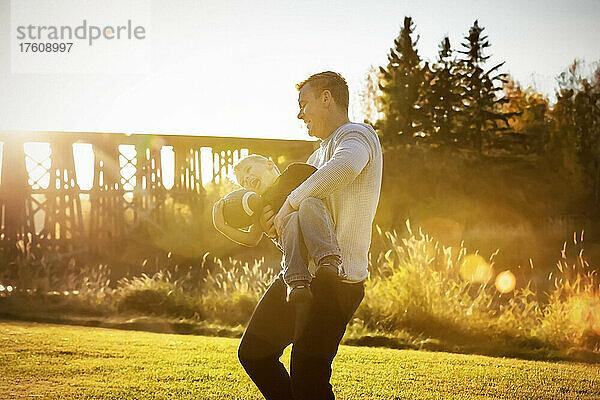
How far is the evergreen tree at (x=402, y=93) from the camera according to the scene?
88.9 ft

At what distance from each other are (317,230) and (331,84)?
0.64 m

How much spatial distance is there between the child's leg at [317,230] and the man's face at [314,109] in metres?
0.37

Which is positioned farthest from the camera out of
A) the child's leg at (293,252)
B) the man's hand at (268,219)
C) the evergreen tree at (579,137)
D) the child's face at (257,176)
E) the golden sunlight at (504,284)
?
the evergreen tree at (579,137)

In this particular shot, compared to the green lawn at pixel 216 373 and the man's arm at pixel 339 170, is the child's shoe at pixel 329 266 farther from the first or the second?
the green lawn at pixel 216 373

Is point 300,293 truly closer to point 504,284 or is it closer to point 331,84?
point 331,84

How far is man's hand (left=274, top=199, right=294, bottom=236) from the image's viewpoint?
295cm

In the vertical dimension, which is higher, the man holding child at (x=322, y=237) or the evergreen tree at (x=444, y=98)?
the evergreen tree at (x=444, y=98)

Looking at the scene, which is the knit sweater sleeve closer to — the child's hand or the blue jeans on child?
the blue jeans on child

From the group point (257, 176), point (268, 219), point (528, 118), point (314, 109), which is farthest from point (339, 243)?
point (528, 118)

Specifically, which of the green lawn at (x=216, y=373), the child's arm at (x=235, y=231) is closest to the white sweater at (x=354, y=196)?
the child's arm at (x=235, y=231)

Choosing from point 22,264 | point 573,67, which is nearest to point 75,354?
point 22,264

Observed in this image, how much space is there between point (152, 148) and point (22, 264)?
16.1 ft

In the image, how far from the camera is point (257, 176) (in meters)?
3.48

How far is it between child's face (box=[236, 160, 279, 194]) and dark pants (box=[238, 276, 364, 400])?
569 mm
